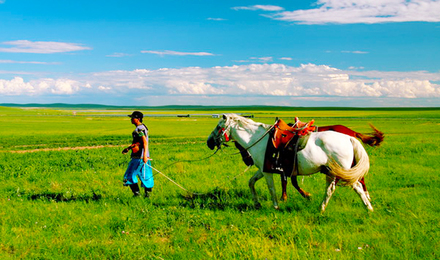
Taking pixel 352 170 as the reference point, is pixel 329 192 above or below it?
below

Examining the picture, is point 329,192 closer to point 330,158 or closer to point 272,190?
point 330,158

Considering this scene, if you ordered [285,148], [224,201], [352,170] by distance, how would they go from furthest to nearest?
[224,201], [285,148], [352,170]

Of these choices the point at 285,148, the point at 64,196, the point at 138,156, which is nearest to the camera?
the point at 285,148

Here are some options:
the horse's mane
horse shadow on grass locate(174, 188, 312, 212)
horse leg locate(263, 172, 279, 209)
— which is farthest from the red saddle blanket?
horse shadow on grass locate(174, 188, 312, 212)

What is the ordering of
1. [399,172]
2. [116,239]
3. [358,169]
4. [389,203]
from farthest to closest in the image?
[399,172]
[389,203]
[358,169]
[116,239]

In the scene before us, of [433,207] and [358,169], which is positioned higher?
[358,169]

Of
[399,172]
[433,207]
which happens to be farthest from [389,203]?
[399,172]

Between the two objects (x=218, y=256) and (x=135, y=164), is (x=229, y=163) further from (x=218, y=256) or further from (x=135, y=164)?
(x=218, y=256)

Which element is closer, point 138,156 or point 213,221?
point 213,221

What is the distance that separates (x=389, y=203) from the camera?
793cm

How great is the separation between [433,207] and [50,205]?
357 inches

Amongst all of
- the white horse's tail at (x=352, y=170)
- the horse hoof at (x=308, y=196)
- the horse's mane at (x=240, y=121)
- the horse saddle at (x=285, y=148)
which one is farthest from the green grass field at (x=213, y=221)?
the horse's mane at (x=240, y=121)

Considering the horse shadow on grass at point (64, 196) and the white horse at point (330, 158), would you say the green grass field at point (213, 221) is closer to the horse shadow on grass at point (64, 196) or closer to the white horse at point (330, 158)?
the horse shadow on grass at point (64, 196)

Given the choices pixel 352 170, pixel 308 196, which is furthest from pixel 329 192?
pixel 308 196
